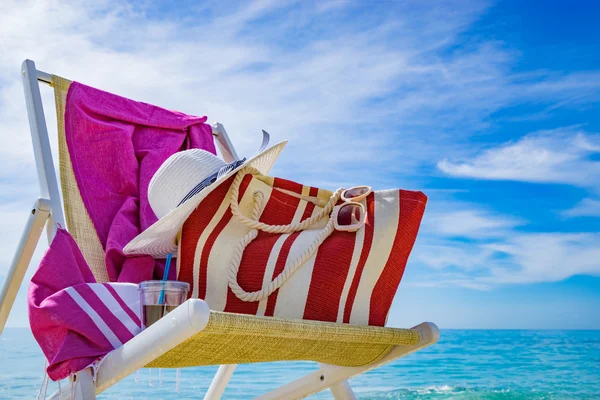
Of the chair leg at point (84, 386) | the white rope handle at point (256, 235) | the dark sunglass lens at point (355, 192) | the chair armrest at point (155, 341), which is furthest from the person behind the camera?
the dark sunglass lens at point (355, 192)

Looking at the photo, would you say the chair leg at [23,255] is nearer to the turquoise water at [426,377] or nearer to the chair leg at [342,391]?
the chair leg at [342,391]

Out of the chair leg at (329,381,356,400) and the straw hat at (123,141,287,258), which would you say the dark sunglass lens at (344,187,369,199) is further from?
the chair leg at (329,381,356,400)

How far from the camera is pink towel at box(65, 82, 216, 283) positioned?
175 cm

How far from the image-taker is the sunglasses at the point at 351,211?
155 centimetres

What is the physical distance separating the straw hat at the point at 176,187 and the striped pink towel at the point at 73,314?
18cm

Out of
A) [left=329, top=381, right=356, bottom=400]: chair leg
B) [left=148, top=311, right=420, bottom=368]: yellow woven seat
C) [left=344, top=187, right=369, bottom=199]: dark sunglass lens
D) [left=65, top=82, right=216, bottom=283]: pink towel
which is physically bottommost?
[left=329, top=381, right=356, bottom=400]: chair leg

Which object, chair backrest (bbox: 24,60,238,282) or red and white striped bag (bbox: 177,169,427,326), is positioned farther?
chair backrest (bbox: 24,60,238,282)

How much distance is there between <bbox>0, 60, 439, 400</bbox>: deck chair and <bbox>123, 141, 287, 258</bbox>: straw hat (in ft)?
0.59

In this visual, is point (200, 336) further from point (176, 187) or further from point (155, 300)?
point (176, 187)

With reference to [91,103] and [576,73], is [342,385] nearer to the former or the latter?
[91,103]

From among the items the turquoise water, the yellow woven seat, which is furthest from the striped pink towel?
the turquoise water

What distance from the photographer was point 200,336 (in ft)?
3.66

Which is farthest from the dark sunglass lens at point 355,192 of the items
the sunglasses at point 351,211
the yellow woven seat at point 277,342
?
the yellow woven seat at point 277,342

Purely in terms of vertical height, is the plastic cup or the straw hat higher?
the straw hat
